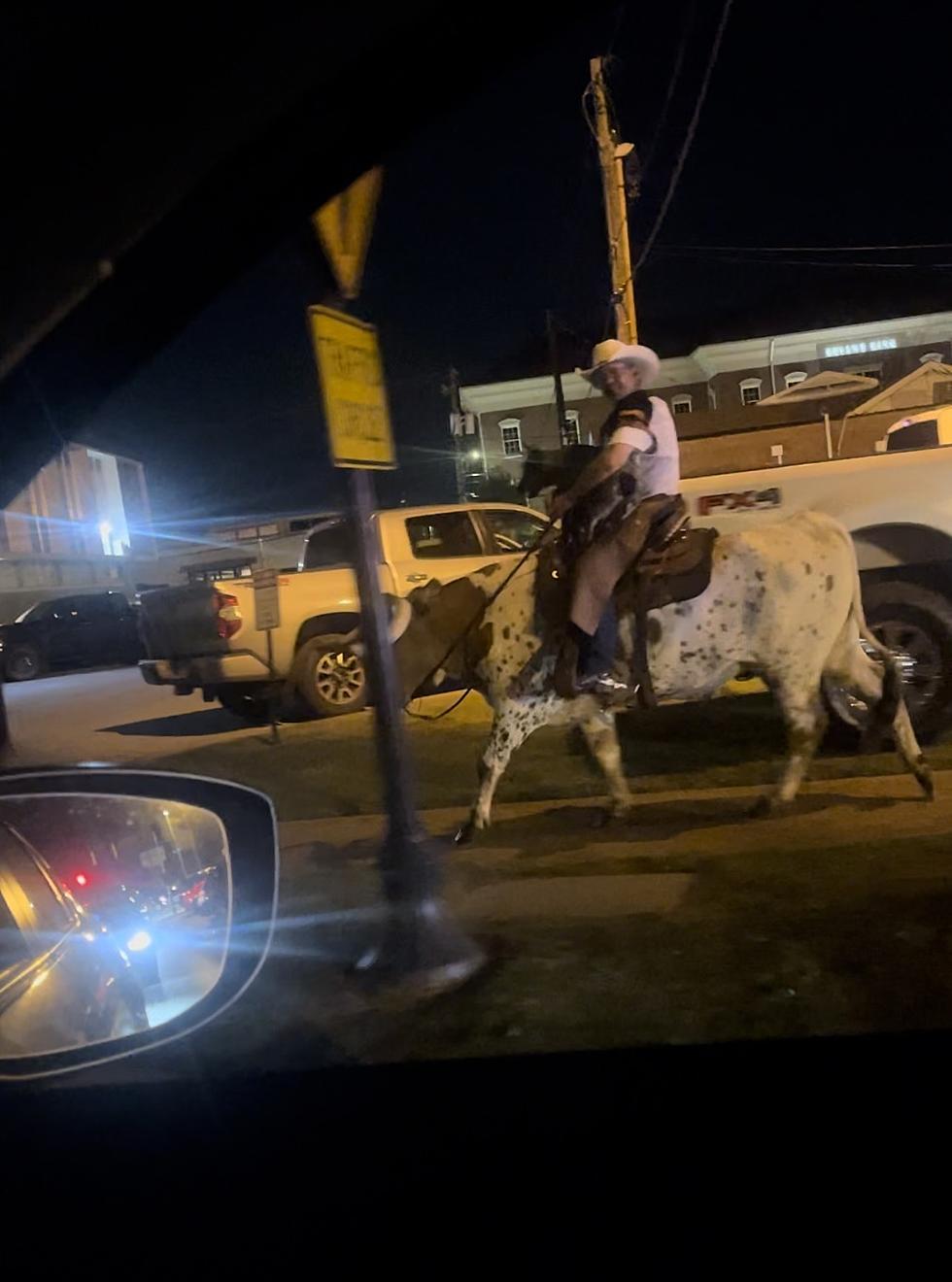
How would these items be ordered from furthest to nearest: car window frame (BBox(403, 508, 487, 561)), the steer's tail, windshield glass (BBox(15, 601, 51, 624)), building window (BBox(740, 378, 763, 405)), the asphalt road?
building window (BBox(740, 378, 763, 405)) < windshield glass (BBox(15, 601, 51, 624)) < car window frame (BBox(403, 508, 487, 561)) < the asphalt road < the steer's tail

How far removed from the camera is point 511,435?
5578 centimetres

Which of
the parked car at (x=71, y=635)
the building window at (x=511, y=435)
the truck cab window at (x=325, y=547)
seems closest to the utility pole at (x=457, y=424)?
the building window at (x=511, y=435)

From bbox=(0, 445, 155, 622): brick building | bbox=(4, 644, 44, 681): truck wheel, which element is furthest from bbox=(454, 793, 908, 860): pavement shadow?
bbox=(0, 445, 155, 622): brick building

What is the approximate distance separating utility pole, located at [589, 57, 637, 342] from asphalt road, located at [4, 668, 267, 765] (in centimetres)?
953

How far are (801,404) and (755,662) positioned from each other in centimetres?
2013

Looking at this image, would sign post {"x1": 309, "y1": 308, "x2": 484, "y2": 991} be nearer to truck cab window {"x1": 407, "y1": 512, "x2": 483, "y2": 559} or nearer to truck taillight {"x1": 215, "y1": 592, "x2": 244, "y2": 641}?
truck taillight {"x1": 215, "y1": 592, "x2": 244, "y2": 641}

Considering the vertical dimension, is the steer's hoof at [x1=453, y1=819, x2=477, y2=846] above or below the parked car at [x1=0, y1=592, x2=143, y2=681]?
below

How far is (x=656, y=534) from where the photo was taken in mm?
6691

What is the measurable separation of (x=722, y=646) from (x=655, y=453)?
3.95 ft

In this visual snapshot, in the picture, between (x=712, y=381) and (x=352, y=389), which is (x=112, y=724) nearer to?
(x=352, y=389)

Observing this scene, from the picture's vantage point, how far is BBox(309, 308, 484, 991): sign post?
4.84 metres

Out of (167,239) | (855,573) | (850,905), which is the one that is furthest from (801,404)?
(167,239)

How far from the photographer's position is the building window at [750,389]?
174 feet

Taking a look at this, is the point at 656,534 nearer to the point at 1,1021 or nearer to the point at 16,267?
the point at 16,267
